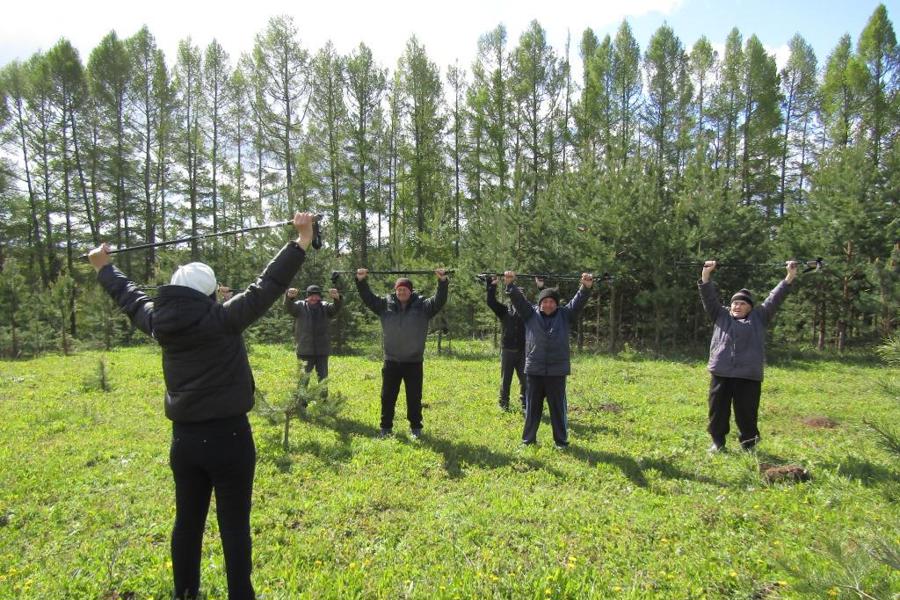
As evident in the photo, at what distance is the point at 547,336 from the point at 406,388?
2.05 m

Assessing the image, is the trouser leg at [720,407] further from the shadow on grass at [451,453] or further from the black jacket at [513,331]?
the black jacket at [513,331]

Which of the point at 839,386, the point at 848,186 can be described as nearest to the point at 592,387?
the point at 839,386

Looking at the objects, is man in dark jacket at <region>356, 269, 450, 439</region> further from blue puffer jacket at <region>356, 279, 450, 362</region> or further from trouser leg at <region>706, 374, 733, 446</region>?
trouser leg at <region>706, 374, 733, 446</region>

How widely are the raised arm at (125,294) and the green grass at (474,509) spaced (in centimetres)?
199

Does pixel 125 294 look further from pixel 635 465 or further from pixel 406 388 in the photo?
pixel 635 465

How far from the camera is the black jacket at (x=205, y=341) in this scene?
293 cm

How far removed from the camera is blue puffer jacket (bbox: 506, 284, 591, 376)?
21.5 ft

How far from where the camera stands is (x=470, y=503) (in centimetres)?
507

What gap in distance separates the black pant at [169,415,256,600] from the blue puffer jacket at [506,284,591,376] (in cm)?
422

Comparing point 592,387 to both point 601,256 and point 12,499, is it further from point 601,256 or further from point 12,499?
point 12,499

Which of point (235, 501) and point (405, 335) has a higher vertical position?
point (405, 335)

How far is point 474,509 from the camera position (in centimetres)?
493

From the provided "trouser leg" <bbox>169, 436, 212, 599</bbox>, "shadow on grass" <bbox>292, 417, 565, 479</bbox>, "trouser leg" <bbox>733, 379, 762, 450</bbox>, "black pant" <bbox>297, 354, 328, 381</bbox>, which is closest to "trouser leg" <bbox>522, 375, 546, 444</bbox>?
"shadow on grass" <bbox>292, 417, 565, 479</bbox>

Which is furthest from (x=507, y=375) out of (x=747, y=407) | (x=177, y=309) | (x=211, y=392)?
(x=177, y=309)
